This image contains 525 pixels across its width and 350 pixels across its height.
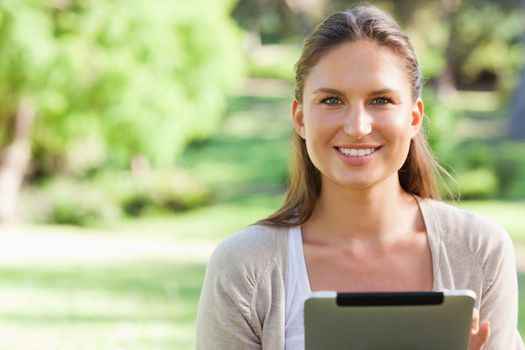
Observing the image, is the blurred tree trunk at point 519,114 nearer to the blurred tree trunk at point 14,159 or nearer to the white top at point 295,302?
the blurred tree trunk at point 14,159

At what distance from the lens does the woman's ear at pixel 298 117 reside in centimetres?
235

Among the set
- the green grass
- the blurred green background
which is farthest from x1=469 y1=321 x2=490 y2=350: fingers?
the blurred green background

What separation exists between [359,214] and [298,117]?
0.29 metres

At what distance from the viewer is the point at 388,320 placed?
6.23 ft

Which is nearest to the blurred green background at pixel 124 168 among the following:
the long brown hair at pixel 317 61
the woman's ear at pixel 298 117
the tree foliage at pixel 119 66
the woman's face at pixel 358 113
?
the tree foliage at pixel 119 66

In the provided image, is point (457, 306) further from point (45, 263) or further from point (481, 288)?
point (45, 263)

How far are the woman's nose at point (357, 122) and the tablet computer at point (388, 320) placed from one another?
1.38ft

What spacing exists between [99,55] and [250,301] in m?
14.0

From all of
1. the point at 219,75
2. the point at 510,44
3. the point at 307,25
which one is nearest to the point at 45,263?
the point at 219,75

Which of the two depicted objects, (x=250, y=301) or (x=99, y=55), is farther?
(x=99, y=55)

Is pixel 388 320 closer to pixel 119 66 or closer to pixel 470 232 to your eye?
pixel 470 232

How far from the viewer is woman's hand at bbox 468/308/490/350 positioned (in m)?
2.04

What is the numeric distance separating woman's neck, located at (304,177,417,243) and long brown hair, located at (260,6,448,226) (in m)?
0.05

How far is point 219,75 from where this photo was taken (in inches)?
672
